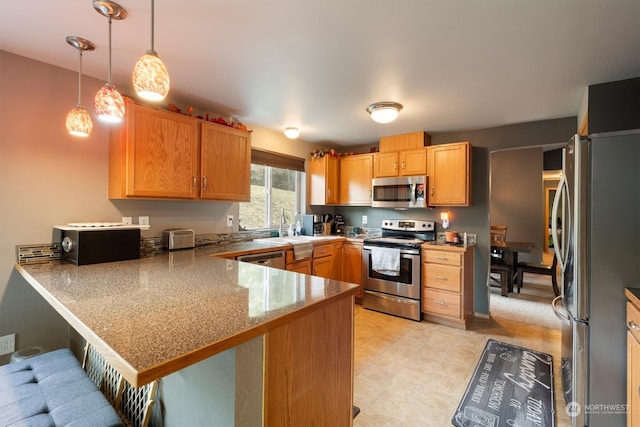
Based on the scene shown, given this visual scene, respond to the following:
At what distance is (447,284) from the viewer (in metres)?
3.34

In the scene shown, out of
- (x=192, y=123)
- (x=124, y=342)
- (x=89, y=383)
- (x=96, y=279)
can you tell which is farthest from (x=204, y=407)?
(x=192, y=123)

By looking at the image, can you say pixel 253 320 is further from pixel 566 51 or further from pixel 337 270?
pixel 337 270

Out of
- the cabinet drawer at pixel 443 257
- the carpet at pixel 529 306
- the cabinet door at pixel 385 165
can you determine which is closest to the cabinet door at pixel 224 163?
the cabinet door at pixel 385 165

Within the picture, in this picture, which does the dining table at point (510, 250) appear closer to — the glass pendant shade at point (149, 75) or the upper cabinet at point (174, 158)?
the upper cabinet at point (174, 158)

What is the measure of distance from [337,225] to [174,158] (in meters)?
2.85

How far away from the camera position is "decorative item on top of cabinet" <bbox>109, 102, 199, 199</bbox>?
2293 millimetres

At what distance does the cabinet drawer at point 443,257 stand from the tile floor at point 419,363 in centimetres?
74

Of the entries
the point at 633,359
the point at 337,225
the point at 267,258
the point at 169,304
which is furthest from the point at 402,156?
the point at 169,304

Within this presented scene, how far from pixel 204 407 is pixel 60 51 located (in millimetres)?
2402

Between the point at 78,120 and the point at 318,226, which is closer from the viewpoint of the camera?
the point at 78,120

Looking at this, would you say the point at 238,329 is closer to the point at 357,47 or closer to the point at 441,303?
the point at 357,47

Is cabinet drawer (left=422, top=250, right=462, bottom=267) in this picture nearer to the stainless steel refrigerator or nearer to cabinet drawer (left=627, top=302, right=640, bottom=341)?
the stainless steel refrigerator

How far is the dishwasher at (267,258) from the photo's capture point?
2.76m

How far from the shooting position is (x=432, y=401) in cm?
204
